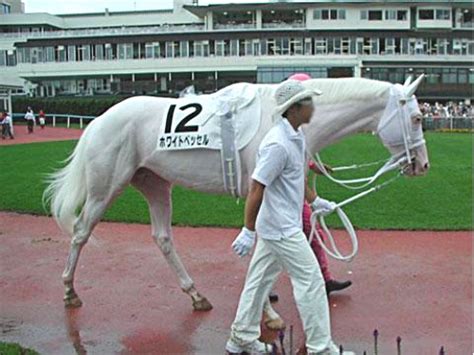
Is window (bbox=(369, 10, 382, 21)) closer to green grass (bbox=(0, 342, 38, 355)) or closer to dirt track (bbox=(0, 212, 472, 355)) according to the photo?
dirt track (bbox=(0, 212, 472, 355))

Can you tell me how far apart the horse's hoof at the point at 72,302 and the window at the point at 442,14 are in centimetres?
6184

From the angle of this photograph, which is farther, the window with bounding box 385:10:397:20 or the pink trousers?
the window with bounding box 385:10:397:20

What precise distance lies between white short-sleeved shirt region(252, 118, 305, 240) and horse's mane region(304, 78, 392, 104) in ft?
3.76

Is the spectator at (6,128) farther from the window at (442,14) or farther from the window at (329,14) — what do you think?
the window at (442,14)

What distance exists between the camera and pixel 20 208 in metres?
10.8

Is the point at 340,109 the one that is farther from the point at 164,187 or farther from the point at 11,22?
the point at 11,22

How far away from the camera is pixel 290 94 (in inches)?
150

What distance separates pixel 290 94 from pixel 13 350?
2.38m

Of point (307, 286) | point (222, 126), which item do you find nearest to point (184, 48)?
point (222, 126)

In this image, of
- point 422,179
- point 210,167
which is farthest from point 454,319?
point 422,179

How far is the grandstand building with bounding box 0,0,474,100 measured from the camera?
57.7 metres

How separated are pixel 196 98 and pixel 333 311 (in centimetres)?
202

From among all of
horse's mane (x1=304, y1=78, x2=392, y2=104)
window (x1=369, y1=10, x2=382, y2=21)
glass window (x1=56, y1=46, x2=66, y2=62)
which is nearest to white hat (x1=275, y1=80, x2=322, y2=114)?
horse's mane (x1=304, y1=78, x2=392, y2=104)

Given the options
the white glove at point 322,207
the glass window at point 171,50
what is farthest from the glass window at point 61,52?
the white glove at point 322,207
